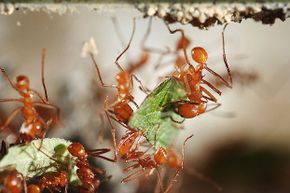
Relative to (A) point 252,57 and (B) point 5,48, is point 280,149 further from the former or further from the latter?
(B) point 5,48

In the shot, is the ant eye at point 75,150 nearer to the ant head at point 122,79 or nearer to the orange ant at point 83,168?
the orange ant at point 83,168

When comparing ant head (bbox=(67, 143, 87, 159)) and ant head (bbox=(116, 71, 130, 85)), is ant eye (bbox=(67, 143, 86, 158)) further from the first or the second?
ant head (bbox=(116, 71, 130, 85))

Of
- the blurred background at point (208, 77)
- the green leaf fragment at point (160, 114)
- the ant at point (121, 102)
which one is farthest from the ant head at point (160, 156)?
the blurred background at point (208, 77)

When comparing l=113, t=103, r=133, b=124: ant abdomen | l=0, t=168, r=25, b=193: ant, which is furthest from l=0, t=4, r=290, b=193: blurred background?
l=0, t=168, r=25, b=193: ant

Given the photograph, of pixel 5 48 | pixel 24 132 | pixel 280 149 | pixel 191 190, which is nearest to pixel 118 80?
pixel 24 132

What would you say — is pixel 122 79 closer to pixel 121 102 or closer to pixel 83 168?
pixel 121 102

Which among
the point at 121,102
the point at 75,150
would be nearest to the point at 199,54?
the point at 121,102

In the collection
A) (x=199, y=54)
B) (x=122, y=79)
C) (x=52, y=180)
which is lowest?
(x=52, y=180)
